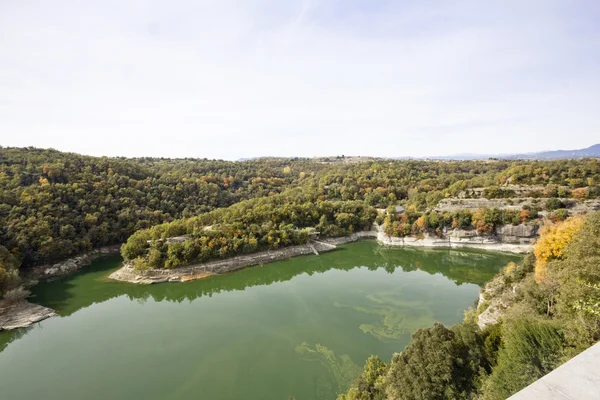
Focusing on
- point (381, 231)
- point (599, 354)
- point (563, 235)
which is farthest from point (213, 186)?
point (599, 354)

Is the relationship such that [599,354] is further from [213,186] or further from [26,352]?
[213,186]

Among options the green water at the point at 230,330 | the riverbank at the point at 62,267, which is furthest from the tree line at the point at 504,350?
the riverbank at the point at 62,267

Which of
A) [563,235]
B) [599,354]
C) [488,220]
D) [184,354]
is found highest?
[599,354]

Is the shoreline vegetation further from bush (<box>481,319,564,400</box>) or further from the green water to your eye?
the green water

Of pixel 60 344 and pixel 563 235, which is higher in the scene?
pixel 563 235

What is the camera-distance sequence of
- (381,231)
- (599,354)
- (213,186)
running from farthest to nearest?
(213,186) < (381,231) < (599,354)

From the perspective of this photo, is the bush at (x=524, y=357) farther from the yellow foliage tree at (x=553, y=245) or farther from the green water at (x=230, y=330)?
the yellow foliage tree at (x=553, y=245)

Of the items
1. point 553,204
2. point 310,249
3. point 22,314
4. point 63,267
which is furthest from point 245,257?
point 553,204
